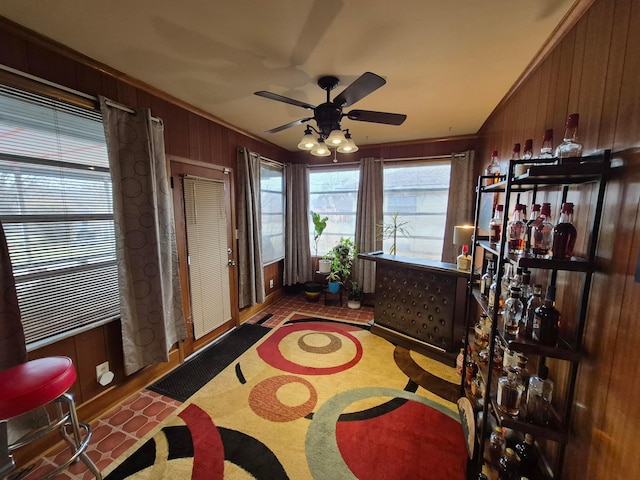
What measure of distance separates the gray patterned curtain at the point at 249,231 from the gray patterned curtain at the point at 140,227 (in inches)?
44.6

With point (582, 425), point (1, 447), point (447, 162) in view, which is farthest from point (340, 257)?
point (1, 447)

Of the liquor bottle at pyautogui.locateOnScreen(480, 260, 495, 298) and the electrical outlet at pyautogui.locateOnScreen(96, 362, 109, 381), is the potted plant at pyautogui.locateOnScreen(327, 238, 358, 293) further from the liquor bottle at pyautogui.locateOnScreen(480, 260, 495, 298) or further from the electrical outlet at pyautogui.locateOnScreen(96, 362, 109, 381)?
the electrical outlet at pyautogui.locateOnScreen(96, 362, 109, 381)

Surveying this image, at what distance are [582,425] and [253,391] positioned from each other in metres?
2.08

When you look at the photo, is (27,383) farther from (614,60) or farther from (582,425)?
(614,60)

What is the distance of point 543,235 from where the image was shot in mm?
1189

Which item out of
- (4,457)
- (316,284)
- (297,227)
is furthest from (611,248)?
(297,227)

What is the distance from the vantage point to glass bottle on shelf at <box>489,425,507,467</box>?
1396mm

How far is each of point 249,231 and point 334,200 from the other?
1.67m

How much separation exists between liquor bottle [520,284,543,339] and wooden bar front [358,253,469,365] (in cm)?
120

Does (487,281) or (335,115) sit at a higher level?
(335,115)

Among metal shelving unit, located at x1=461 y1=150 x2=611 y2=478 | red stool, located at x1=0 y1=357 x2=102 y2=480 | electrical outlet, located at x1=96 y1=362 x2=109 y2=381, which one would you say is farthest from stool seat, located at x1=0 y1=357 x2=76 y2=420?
metal shelving unit, located at x1=461 y1=150 x2=611 y2=478

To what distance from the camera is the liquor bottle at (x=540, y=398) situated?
1.22 metres

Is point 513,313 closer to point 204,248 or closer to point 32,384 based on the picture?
Result: point 32,384

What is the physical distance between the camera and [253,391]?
2201mm
